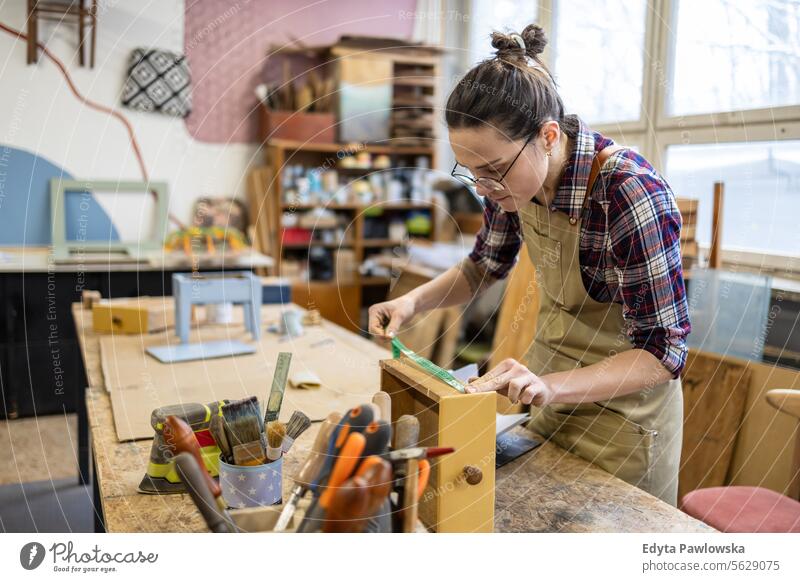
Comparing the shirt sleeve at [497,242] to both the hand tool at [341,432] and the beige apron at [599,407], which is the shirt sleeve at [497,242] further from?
the hand tool at [341,432]

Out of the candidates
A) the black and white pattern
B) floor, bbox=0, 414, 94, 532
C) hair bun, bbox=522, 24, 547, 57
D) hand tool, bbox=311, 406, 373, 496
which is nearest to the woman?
hair bun, bbox=522, 24, 547, 57

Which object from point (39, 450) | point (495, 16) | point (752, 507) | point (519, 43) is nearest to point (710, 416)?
point (752, 507)

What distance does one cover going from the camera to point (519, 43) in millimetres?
1220

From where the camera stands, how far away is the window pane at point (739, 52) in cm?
241

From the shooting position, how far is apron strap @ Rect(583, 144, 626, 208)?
1.26 m

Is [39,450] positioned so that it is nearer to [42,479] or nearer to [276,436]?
[42,479]

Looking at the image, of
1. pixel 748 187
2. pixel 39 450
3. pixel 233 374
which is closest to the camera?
pixel 233 374

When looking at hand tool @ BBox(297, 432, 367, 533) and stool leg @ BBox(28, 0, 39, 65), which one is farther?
stool leg @ BBox(28, 0, 39, 65)

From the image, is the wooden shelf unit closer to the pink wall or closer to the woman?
the pink wall

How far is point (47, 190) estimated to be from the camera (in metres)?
3.96

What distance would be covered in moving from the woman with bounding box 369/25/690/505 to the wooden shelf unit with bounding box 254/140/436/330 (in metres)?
2.89

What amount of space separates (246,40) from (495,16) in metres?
1.61

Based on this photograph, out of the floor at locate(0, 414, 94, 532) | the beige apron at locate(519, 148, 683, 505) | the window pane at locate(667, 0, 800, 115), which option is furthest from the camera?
the window pane at locate(667, 0, 800, 115)
